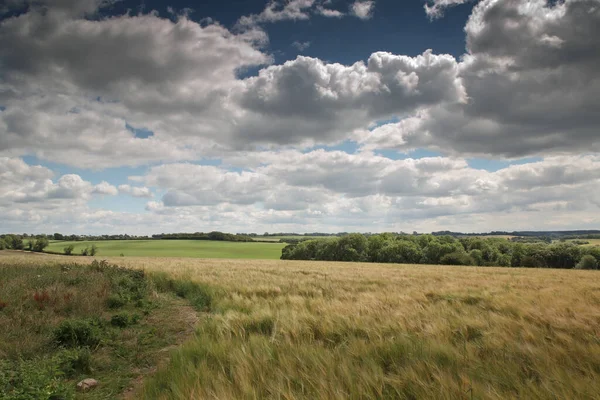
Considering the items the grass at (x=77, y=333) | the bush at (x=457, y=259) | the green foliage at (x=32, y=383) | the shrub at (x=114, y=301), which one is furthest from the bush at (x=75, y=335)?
the bush at (x=457, y=259)

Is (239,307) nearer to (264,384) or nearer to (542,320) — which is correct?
(264,384)

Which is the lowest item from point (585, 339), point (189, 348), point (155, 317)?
point (155, 317)

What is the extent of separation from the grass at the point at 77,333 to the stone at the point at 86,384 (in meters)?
0.11

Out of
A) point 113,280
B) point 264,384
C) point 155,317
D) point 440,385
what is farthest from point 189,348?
point 113,280

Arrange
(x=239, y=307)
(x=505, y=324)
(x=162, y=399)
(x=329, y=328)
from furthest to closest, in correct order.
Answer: (x=239, y=307)
(x=329, y=328)
(x=505, y=324)
(x=162, y=399)

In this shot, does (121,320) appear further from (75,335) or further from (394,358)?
(394,358)

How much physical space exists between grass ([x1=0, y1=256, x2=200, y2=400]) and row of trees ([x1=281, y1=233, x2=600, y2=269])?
2563 inches

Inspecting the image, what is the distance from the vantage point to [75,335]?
6328 mm

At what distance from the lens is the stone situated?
183 inches

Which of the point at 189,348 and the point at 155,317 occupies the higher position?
the point at 189,348

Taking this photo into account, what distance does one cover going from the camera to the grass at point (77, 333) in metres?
4.56

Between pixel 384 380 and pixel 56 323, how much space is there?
7.49m

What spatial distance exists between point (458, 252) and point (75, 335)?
70199 mm

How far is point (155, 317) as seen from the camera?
936 centimetres
